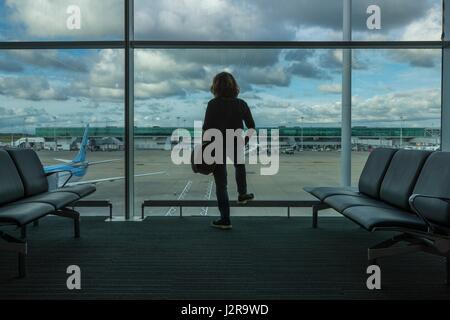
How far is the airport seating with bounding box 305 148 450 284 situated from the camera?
2441mm

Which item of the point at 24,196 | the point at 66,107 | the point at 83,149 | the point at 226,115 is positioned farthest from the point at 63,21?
the point at 226,115

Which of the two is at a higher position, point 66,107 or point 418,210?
point 66,107

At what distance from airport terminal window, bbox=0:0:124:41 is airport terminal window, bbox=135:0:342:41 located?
328 millimetres

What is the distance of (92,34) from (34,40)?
0.62 metres

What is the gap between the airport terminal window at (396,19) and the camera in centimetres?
442

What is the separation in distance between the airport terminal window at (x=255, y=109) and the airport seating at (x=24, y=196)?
1037 millimetres

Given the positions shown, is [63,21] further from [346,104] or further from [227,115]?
[346,104]

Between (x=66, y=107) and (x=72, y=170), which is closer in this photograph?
(x=72, y=170)

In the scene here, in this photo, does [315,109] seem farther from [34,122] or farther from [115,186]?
[34,122]

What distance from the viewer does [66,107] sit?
4691 millimetres

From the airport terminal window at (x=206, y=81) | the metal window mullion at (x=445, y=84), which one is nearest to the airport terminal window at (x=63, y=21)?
the airport terminal window at (x=206, y=81)

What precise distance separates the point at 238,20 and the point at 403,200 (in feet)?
8.80

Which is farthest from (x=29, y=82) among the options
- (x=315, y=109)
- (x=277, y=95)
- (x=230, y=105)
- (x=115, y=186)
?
(x=315, y=109)

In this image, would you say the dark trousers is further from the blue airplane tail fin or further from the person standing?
the blue airplane tail fin
